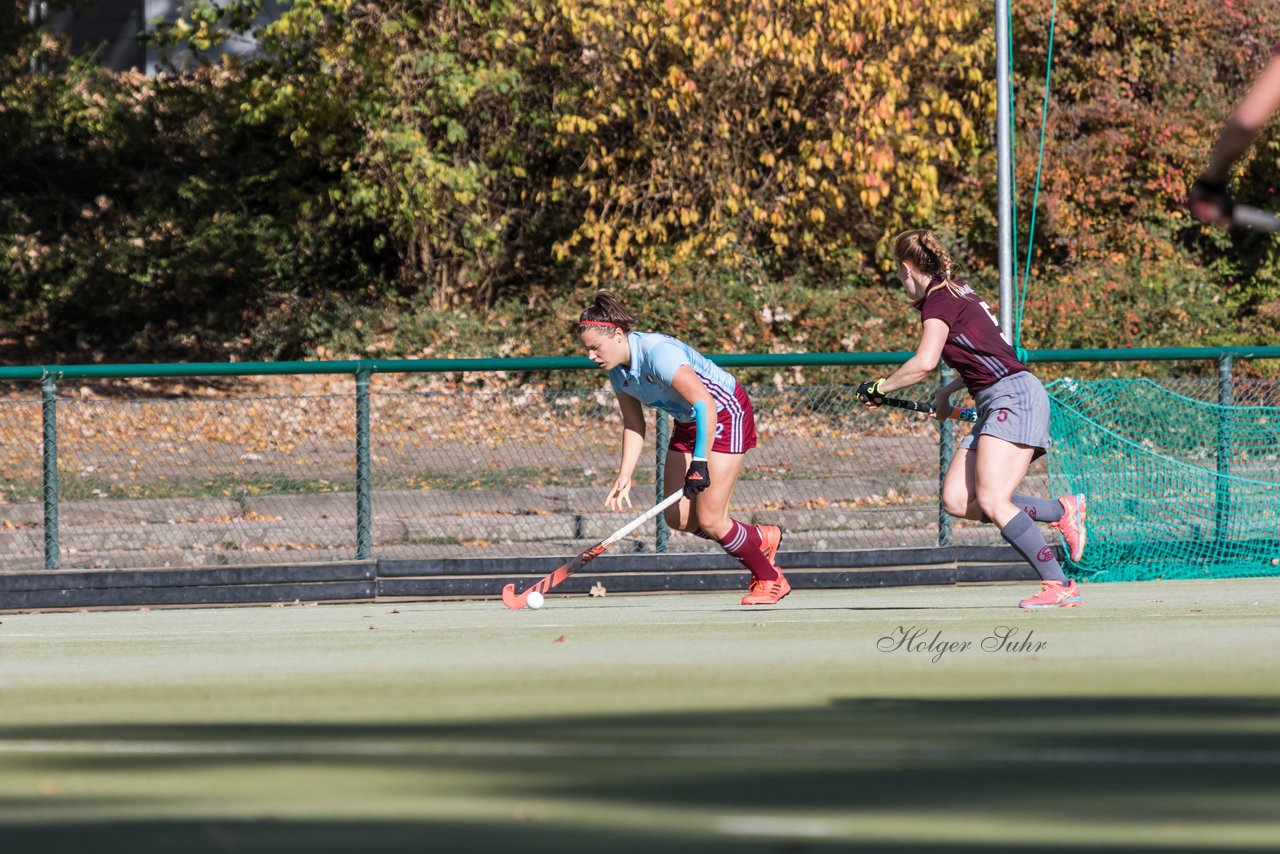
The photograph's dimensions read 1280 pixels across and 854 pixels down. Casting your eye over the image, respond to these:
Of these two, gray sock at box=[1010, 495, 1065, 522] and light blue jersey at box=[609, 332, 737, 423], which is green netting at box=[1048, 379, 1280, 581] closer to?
gray sock at box=[1010, 495, 1065, 522]

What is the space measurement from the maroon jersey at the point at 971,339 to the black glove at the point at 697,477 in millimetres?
1323

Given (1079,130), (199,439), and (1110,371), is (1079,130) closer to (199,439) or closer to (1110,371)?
(1110,371)

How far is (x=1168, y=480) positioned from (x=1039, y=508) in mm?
3022

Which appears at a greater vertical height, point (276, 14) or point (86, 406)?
point (276, 14)

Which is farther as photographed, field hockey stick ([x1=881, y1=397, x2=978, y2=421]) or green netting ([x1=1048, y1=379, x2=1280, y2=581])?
green netting ([x1=1048, y1=379, x2=1280, y2=581])

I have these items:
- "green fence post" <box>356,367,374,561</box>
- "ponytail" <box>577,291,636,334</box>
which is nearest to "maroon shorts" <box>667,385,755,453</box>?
"ponytail" <box>577,291,636,334</box>

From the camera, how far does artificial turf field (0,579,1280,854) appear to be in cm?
429

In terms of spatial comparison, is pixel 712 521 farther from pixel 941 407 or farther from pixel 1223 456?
pixel 1223 456

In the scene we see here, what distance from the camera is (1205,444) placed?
40.7 feet

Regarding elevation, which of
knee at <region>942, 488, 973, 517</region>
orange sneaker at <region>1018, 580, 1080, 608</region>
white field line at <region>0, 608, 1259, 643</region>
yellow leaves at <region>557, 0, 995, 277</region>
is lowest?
white field line at <region>0, 608, 1259, 643</region>

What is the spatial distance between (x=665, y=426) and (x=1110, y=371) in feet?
23.5

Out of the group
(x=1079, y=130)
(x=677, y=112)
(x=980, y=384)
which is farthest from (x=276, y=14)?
(x=980, y=384)

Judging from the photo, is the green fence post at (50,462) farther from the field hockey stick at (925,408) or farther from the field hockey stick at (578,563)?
the field hockey stick at (925,408)

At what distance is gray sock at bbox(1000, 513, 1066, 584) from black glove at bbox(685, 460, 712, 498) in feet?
4.86
